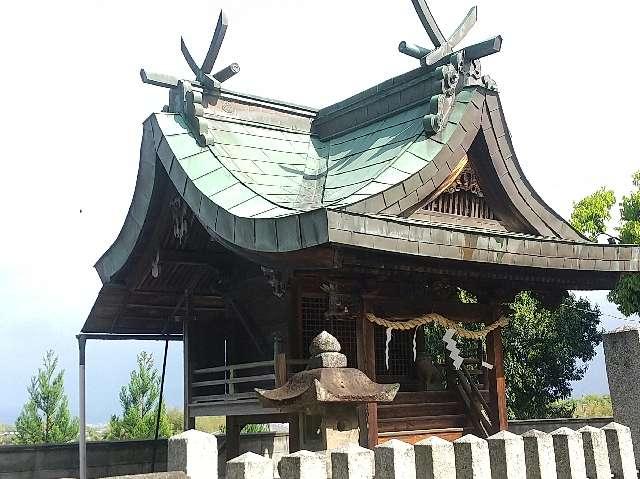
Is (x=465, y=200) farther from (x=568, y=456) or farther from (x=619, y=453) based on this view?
(x=568, y=456)

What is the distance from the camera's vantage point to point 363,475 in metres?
4.34

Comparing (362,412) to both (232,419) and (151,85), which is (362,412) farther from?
(151,85)

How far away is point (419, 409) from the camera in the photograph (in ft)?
33.3

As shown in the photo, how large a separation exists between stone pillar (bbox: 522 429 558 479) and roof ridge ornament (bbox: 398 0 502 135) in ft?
17.1

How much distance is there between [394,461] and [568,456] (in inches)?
74.9

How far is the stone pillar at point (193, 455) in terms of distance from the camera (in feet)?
13.5

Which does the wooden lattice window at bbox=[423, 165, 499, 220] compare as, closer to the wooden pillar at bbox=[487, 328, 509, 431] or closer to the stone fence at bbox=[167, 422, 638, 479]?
the wooden pillar at bbox=[487, 328, 509, 431]

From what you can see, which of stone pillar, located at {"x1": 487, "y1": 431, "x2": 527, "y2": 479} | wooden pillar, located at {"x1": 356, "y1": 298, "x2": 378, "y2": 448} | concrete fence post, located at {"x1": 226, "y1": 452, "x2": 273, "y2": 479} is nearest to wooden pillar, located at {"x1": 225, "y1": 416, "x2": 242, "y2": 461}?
wooden pillar, located at {"x1": 356, "y1": 298, "x2": 378, "y2": 448}

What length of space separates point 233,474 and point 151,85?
7932 mm

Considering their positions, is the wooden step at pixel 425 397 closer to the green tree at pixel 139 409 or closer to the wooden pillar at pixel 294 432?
the wooden pillar at pixel 294 432

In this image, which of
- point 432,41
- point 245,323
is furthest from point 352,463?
point 432,41

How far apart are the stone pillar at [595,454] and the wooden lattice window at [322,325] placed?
4518mm

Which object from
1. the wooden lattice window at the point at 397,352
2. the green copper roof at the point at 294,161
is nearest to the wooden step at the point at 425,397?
the wooden lattice window at the point at 397,352

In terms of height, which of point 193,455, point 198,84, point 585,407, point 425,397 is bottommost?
point 585,407
